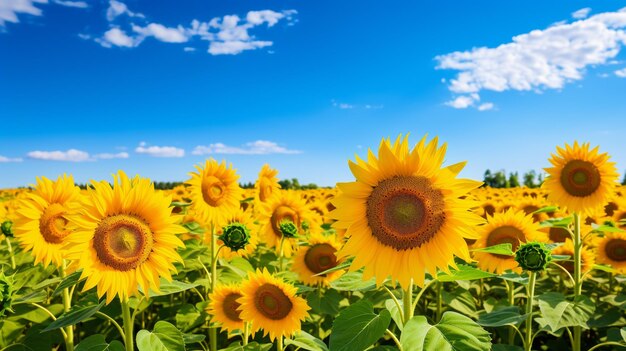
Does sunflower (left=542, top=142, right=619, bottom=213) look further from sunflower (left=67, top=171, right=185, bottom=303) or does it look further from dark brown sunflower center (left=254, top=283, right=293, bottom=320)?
sunflower (left=67, top=171, right=185, bottom=303)

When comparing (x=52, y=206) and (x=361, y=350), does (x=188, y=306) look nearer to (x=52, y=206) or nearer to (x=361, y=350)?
(x=52, y=206)

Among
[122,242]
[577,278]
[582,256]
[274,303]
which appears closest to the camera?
[122,242]

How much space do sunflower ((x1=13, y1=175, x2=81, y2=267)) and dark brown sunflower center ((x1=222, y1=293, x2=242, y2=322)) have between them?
157 cm

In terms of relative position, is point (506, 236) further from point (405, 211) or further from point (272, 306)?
point (405, 211)

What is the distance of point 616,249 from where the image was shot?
244 inches

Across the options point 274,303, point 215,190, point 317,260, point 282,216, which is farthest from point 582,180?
point 215,190

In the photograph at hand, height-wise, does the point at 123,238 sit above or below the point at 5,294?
above

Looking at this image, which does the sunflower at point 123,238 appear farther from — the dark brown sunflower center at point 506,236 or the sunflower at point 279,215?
the dark brown sunflower center at point 506,236

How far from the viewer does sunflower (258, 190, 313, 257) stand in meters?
6.39

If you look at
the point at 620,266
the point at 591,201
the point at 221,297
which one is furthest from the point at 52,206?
the point at 620,266

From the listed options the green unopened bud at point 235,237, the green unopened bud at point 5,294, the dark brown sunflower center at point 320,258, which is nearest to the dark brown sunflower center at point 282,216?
the dark brown sunflower center at point 320,258

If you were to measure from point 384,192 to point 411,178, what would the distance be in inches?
6.2

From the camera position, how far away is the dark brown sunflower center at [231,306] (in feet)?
12.5

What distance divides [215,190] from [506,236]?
10.5 feet
